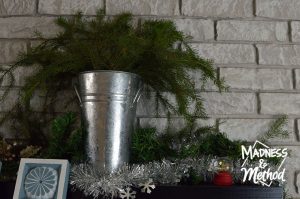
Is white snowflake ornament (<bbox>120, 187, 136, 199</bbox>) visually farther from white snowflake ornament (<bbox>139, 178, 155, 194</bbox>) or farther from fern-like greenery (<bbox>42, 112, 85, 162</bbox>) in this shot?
fern-like greenery (<bbox>42, 112, 85, 162</bbox>)

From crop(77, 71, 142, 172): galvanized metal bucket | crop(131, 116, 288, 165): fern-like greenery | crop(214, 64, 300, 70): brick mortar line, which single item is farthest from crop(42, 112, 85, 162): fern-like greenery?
crop(214, 64, 300, 70): brick mortar line

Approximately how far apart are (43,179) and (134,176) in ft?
0.67

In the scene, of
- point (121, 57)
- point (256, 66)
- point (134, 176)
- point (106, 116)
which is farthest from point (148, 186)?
point (256, 66)

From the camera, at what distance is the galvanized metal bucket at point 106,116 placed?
835mm

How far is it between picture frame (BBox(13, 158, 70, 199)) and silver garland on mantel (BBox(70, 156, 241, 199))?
31 millimetres

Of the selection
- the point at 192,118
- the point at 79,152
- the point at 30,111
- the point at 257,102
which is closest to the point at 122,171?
the point at 79,152

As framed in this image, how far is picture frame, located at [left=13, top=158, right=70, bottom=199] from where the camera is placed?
782mm

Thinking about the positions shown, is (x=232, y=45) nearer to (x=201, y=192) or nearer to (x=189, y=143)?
(x=189, y=143)

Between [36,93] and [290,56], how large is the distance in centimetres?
77

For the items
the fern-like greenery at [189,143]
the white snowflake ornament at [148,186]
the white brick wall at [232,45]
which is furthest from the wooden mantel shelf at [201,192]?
the white brick wall at [232,45]

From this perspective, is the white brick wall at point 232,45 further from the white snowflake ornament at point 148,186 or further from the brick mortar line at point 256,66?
the white snowflake ornament at point 148,186

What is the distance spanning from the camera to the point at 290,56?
1065 mm

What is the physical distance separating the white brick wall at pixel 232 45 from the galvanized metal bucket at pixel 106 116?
19cm

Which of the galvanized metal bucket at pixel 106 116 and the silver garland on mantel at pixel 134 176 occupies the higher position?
the galvanized metal bucket at pixel 106 116
